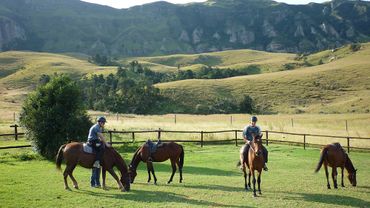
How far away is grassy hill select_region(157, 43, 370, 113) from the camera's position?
75062mm

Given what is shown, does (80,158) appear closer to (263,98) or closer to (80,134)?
(80,134)

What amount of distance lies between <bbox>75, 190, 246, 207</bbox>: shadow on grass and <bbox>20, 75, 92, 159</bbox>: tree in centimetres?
958

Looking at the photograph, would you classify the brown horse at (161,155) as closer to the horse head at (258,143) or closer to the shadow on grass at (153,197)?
the shadow on grass at (153,197)

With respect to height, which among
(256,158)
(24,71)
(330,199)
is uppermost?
(24,71)

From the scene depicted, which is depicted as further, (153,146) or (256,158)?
(153,146)

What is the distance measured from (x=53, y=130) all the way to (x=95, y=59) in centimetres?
14188

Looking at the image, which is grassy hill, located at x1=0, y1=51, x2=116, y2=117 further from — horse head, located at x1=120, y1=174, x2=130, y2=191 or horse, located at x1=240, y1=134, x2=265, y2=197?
horse, located at x1=240, y1=134, x2=265, y2=197

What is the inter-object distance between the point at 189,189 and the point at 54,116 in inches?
454

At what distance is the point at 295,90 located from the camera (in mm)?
86312

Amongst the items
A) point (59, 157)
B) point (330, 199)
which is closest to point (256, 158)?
point (330, 199)

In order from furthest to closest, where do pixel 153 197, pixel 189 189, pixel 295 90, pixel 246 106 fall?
pixel 295 90, pixel 246 106, pixel 189 189, pixel 153 197

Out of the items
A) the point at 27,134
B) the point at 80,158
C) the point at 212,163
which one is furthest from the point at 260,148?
the point at 27,134

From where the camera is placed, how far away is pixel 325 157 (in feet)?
51.7

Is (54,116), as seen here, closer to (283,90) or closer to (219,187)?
(219,187)
